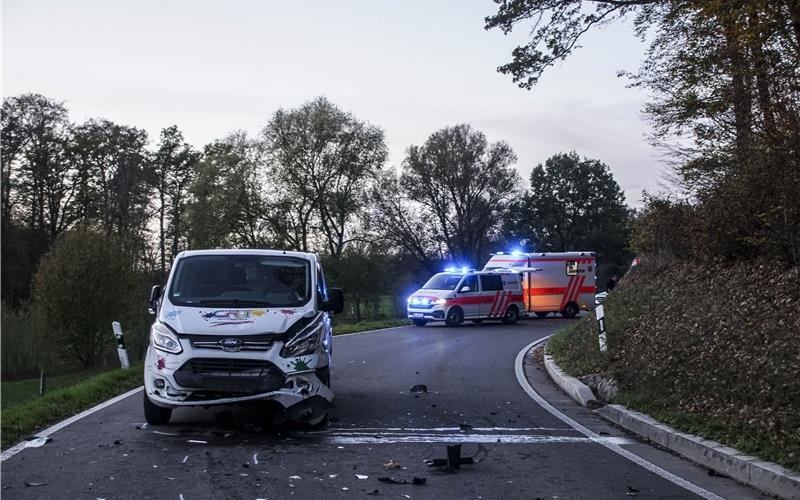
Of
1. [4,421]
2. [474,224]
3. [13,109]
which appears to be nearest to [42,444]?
[4,421]

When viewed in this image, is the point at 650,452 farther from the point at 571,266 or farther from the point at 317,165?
the point at 317,165

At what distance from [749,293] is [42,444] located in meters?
10.1

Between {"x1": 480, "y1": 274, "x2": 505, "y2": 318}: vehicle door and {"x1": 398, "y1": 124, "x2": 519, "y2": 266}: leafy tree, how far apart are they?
103 feet

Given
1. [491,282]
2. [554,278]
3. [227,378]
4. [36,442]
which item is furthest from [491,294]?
[36,442]

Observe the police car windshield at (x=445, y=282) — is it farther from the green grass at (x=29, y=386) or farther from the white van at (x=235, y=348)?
the white van at (x=235, y=348)

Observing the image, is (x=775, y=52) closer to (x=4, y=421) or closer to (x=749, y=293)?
(x=749, y=293)

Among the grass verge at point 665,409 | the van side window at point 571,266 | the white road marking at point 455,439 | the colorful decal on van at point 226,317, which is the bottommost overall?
the white road marking at point 455,439

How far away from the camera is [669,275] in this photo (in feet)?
57.2

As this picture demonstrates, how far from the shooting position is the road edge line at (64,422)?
25.2 ft

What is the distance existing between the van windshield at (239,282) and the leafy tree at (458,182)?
52.5 meters

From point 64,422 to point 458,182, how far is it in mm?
54678

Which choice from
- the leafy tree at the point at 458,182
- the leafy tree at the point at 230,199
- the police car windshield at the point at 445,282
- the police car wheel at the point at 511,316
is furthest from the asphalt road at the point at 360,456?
the leafy tree at the point at 458,182

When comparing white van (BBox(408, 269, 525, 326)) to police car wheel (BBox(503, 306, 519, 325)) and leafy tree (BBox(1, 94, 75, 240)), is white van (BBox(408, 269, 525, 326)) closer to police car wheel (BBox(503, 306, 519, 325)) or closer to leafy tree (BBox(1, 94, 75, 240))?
police car wheel (BBox(503, 306, 519, 325))

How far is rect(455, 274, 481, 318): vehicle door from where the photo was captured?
30.2 m
